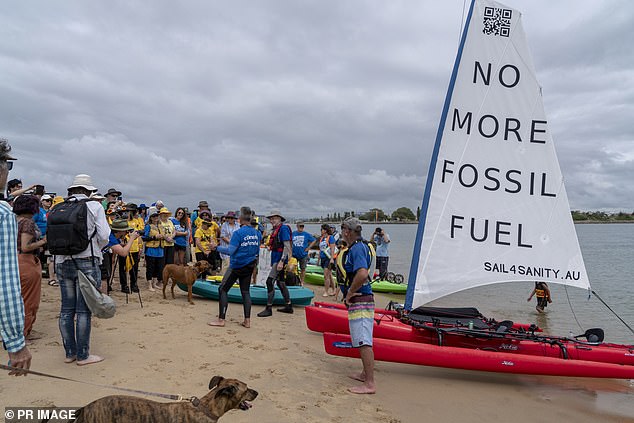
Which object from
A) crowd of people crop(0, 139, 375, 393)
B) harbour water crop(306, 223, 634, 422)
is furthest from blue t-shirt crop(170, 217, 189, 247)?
harbour water crop(306, 223, 634, 422)

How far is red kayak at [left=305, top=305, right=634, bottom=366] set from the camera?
5129mm

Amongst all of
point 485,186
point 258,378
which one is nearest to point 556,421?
point 485,186

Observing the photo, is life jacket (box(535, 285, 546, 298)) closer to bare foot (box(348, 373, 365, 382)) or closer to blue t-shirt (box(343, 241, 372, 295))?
bare foot (box(348, 373, 365, 382))

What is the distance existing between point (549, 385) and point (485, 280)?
1625 millimetres

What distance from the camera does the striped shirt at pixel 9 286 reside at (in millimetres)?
1893

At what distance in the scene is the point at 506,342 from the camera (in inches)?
209

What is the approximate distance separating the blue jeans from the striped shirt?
2222mm

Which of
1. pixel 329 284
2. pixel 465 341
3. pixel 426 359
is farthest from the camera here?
pixel 329 284

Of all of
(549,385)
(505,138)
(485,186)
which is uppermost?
(505,138)

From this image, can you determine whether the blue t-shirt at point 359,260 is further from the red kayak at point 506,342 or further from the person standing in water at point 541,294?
the person standing in water at point 541,294

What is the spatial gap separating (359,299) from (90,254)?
8.90ft

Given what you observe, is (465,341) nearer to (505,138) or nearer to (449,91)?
(505,138)

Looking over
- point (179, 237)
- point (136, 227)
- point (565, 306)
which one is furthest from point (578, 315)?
point (136, 227)

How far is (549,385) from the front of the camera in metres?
5.53
